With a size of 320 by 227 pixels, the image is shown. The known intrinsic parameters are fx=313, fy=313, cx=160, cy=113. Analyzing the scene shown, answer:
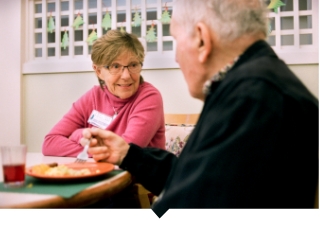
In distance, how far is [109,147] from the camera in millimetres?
814

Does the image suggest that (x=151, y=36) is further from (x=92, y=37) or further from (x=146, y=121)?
(x=146, y=121)

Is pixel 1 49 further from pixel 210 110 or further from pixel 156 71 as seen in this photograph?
pixel 210 110

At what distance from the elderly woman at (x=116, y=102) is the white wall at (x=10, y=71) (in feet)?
0.48

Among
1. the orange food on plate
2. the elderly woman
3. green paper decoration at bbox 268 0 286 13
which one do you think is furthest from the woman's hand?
green paper decoration at bbox 268 0 286 13

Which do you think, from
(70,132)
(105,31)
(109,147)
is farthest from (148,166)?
(105,31)

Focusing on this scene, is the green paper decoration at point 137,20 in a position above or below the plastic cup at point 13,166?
above

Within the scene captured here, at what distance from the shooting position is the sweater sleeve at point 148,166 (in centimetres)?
77

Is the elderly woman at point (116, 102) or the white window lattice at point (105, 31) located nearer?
the white window lattice at point (105, 31)

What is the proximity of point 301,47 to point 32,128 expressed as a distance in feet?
2.99

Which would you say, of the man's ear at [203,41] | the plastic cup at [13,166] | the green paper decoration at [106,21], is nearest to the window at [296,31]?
the man's ear at [203,41]

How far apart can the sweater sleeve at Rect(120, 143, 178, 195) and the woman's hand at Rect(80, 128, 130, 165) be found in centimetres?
2

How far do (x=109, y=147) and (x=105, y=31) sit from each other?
517 millimetres

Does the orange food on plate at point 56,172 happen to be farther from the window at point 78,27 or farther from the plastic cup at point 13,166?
the window at point 78,27
